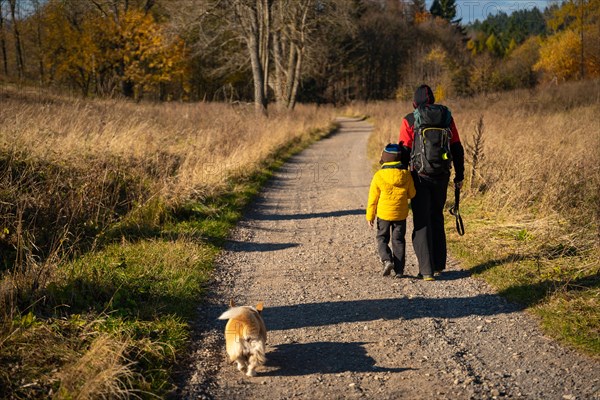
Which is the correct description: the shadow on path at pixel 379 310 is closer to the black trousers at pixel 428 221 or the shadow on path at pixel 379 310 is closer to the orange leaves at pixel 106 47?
the black trousers at pixel 428 221

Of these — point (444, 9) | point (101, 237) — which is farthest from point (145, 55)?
point (444, 9)

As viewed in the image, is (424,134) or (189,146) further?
(189,146)

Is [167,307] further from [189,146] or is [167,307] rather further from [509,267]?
[189,146]

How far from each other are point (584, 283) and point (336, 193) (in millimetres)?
6751

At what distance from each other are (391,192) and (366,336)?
212 centimetres

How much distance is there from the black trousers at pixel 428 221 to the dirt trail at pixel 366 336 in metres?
0.29

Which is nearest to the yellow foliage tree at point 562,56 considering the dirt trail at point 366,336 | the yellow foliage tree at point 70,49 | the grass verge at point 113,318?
the yellow foliage tree at point 70,49

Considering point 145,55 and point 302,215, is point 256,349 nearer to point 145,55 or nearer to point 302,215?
point 302,215

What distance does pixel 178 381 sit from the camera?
397cm

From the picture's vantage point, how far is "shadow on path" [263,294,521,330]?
16.8 ft

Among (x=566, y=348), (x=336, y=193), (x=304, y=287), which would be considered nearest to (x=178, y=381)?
(x=304, y=287)

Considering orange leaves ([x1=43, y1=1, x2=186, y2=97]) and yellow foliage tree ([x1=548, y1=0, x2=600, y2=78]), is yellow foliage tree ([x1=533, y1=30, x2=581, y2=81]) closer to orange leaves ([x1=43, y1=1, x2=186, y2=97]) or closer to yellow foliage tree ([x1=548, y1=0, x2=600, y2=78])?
yellow foliage tree ([x1=548, y1=0, x2=600, y2=78])

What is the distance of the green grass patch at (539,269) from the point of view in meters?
4.81

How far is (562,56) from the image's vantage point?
32906 millimetres
